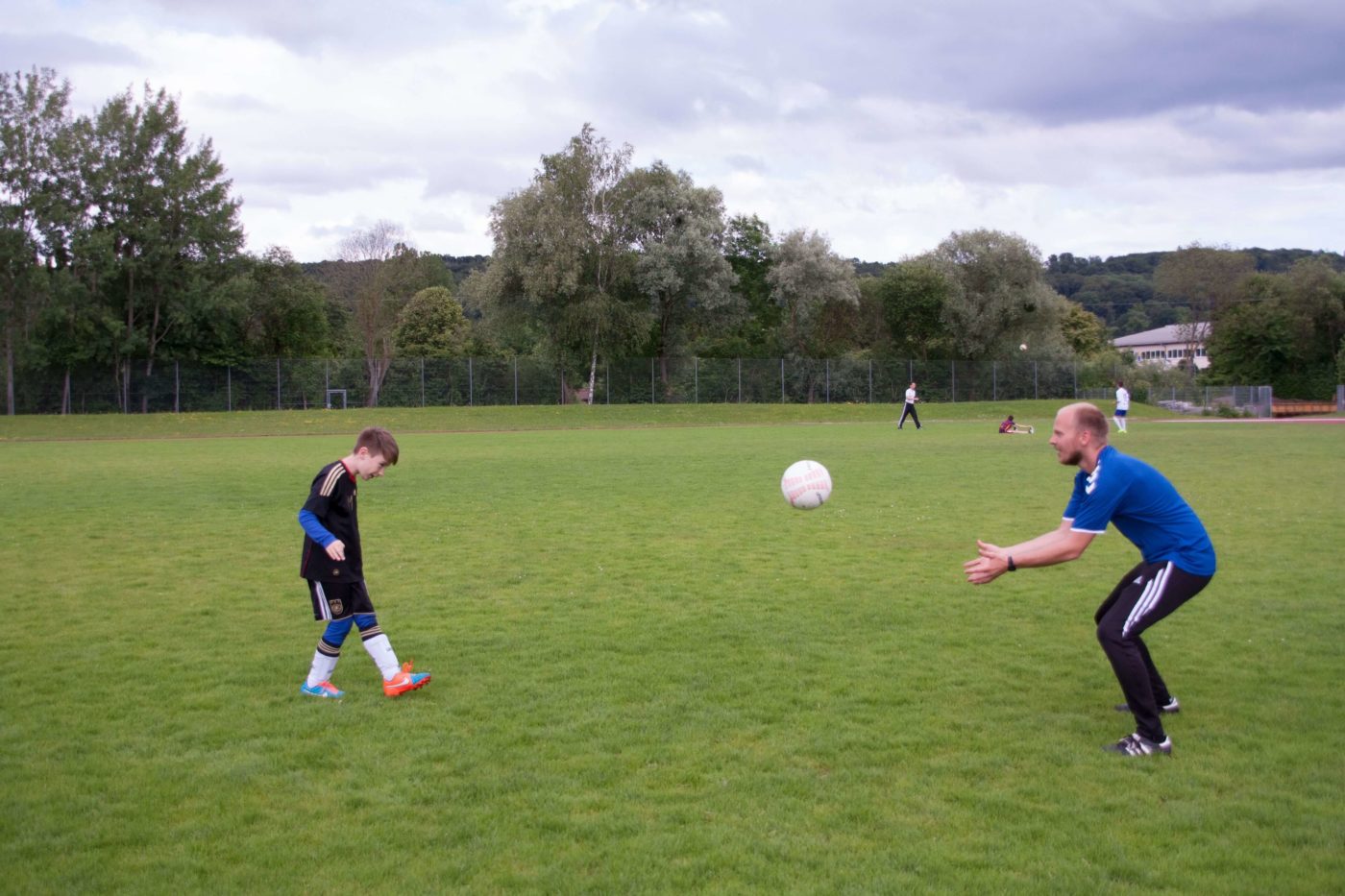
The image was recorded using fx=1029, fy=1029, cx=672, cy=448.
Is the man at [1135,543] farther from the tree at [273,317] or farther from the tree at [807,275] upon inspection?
the tree at [807,275]

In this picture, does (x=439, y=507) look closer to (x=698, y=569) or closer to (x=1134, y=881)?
(x=698, y=569)

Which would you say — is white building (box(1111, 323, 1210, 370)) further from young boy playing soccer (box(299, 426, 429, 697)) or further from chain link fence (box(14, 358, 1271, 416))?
young boy playing soccer (box(299, 426, 429, 697))

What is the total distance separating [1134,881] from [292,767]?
13.7ft

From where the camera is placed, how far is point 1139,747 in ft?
18.5

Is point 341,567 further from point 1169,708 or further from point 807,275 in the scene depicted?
point 807,275

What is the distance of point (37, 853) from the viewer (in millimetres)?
4570

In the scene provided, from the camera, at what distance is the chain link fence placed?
52.8 metres

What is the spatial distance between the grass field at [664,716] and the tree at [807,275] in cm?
5020

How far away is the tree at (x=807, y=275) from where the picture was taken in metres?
63.8

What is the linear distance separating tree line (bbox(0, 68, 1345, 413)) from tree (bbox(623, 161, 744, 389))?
0.12 meters

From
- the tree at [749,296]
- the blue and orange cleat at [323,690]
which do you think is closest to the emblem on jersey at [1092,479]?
the blue and orange cleat at [323,690]

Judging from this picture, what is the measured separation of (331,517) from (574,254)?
48976 millimetres

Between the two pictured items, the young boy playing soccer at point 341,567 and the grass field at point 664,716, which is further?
the young boy playing soccer at point 341,567

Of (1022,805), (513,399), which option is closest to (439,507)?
(1022,805)
